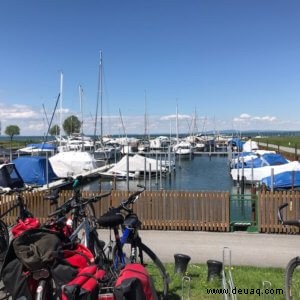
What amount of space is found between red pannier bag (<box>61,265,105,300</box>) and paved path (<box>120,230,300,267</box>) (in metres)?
5.33

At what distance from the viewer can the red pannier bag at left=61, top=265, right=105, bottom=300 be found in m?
4.08

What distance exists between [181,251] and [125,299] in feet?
20.4

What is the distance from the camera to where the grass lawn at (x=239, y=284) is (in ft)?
22.3

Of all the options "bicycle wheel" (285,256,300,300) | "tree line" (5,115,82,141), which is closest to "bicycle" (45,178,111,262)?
"bicycle wheel" (285,256,300,300)

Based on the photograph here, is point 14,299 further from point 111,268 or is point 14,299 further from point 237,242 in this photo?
point 237,242

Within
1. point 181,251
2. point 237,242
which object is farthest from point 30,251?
point 237,242

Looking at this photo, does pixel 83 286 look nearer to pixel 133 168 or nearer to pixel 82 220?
pixel 82 220

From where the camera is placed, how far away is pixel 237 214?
13.8m

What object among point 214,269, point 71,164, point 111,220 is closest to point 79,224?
point 111,220

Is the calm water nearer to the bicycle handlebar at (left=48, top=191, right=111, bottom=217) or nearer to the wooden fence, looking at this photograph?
the wooden fence

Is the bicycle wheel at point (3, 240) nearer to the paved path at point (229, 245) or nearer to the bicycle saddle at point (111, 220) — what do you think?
the bicycle saddle at point (111, 220)

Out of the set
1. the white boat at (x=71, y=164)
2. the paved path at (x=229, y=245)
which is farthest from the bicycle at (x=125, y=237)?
the white boat at (x=71, y=164)

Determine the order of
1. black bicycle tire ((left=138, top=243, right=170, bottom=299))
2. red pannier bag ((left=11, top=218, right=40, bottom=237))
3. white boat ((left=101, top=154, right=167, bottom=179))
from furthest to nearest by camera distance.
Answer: white boat ((left=101, top=154, right=167, bottom=179)), black bicycle tire ((left=138, top=243, right=170, bottom=299)), red pannier bag ((left=11, top=218, right=40, bottom=237))

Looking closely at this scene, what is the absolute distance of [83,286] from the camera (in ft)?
13.8
